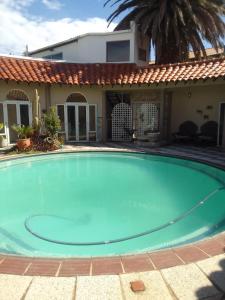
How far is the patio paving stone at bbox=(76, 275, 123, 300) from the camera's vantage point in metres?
3.00

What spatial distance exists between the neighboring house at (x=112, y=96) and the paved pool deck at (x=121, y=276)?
37.8ft

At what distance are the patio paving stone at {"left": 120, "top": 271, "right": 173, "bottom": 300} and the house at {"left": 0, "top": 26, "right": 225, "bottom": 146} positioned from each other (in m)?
12.0

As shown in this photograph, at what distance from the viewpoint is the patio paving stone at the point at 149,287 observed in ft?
9.82

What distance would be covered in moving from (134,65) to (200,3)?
5.34m

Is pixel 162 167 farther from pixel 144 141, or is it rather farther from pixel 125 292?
pixel 125 292

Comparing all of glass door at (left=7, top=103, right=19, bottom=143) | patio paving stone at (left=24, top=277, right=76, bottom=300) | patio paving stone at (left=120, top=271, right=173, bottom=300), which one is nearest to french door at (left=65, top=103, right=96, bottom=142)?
glass door at (left=7, top=103, right=19, bottom=143)

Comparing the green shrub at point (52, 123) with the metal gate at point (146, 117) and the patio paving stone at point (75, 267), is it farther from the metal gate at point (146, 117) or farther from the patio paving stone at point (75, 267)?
the patio paving stone at point (75, 267)

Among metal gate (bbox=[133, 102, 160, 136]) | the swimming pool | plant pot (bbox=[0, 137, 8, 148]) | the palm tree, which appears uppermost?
the palm tree

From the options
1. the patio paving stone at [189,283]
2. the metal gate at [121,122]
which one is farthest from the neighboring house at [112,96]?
the patio paving stone at [189,283]

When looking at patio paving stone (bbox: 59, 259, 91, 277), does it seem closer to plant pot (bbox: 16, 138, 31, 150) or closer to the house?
plant pot (bbox: 16, 138, 31, 150)

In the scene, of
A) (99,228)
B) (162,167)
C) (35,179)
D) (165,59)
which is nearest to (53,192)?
(35,179)

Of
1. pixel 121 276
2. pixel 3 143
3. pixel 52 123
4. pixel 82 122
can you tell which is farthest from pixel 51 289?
pixel 82 122

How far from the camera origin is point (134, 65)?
706 inches

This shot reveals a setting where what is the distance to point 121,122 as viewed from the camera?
18.1m
